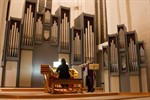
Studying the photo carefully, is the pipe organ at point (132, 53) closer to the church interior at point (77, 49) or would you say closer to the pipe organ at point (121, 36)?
the church interior at point (77, 49)

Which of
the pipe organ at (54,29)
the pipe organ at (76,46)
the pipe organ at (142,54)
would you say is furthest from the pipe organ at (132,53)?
the pipe organ at (54,29)

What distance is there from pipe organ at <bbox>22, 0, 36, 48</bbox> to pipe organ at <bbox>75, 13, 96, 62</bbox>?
8.15 ft

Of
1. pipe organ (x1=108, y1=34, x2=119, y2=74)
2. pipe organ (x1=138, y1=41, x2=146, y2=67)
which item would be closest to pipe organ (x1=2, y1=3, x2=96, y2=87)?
pipe organ (x1=108, y1=34, x2=119, y2=74)

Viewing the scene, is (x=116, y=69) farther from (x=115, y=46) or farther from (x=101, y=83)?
(x=101, y=83)

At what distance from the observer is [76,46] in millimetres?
8344

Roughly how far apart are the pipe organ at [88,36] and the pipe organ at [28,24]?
2485mm

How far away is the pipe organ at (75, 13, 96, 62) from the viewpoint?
8461 millimetres

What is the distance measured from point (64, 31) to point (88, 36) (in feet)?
4.09

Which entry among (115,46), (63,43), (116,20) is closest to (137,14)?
(116,20)

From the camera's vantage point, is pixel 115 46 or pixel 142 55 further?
pixel 115 46

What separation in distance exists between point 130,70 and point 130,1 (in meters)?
3.75

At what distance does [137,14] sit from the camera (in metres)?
8.23

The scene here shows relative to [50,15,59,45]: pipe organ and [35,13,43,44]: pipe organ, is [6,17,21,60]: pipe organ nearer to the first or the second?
[35,13,43,44]: pipe organ

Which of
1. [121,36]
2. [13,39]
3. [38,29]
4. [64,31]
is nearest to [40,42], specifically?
[38,29]
